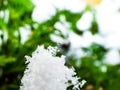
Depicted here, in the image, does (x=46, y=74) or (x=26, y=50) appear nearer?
(x=46, y=74)

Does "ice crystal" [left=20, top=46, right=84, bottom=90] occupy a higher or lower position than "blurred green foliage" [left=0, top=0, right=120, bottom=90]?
lower

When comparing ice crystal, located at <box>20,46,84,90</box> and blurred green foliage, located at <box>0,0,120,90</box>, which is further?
blurred green foliage, located at <box>0,0,120,90</box>

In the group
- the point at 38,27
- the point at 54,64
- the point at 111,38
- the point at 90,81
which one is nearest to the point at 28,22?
the point at 38,27

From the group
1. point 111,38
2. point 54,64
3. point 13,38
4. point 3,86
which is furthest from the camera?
point 111,38

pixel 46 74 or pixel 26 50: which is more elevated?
pixel 26 50

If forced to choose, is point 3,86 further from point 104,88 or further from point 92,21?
point 92,21
